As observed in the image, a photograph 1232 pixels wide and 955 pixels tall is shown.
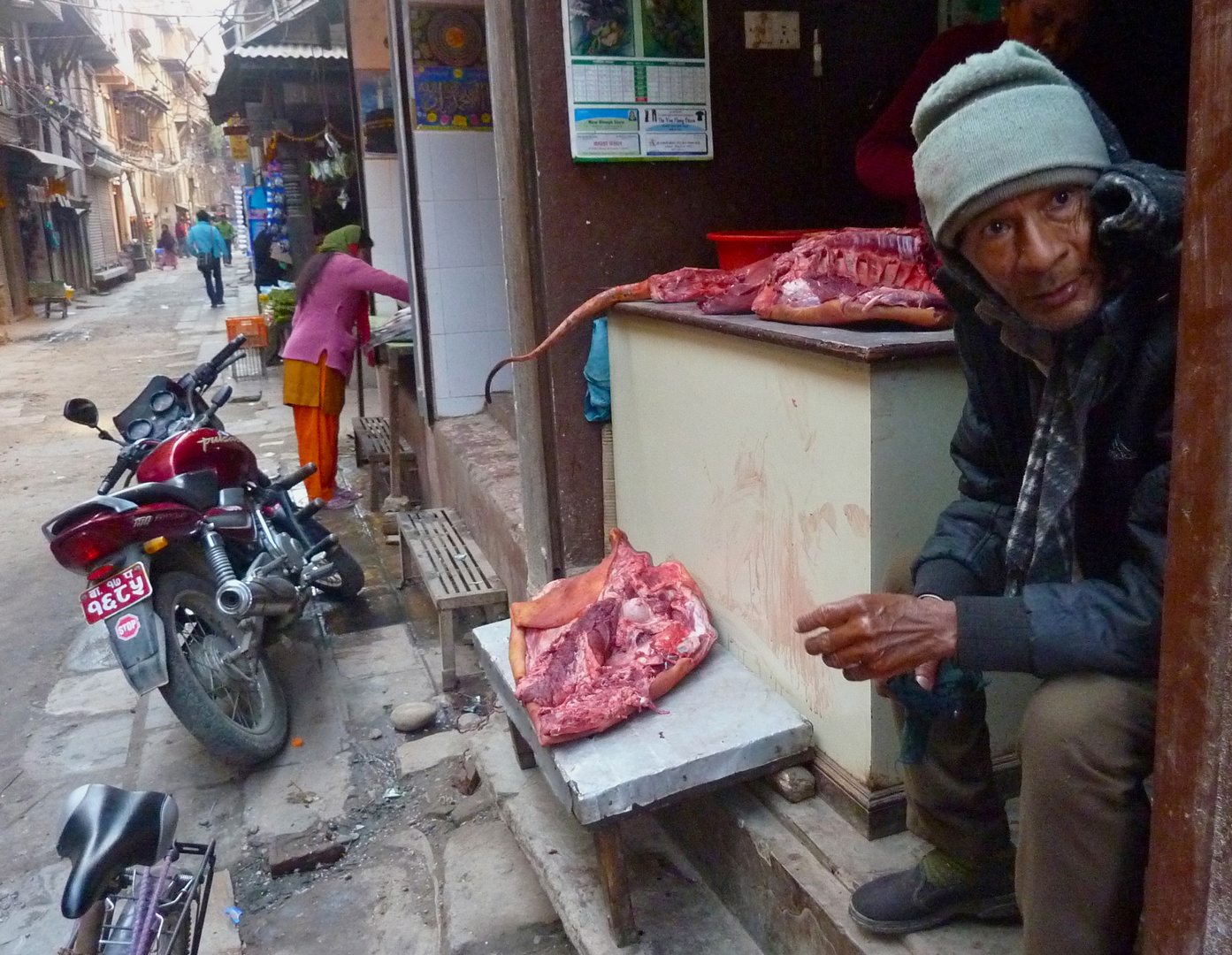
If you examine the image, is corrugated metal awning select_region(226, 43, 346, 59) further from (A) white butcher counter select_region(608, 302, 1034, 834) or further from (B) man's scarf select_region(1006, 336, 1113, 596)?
(B) man's scarf select_region(1006, 336, 1113, 596)

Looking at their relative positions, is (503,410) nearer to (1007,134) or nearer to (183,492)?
(183,492)

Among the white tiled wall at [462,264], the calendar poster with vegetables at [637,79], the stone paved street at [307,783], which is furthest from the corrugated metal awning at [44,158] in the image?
the calendar poster with vegetables at [637,79]

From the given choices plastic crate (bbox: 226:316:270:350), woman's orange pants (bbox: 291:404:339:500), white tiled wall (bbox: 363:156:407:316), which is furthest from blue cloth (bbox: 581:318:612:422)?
plastic crate (bbox: 226:316:270:350)

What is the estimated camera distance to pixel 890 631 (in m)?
1.54

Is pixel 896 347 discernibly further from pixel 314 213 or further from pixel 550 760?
pixel 314 213

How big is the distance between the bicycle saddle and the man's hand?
1.28m

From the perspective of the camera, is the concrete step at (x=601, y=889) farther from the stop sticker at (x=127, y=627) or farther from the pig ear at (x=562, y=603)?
the stop sticker at (x=127, y=627)

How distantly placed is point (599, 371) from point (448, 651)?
1493mm

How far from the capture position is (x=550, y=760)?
2.46 meters

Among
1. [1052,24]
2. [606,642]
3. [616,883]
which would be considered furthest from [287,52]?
[616,883]

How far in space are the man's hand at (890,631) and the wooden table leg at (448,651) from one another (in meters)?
2.87

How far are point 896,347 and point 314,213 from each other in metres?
10.2

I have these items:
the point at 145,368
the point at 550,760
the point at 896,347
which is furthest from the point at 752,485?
the point at 145,368

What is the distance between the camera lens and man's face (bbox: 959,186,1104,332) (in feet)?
4.82
